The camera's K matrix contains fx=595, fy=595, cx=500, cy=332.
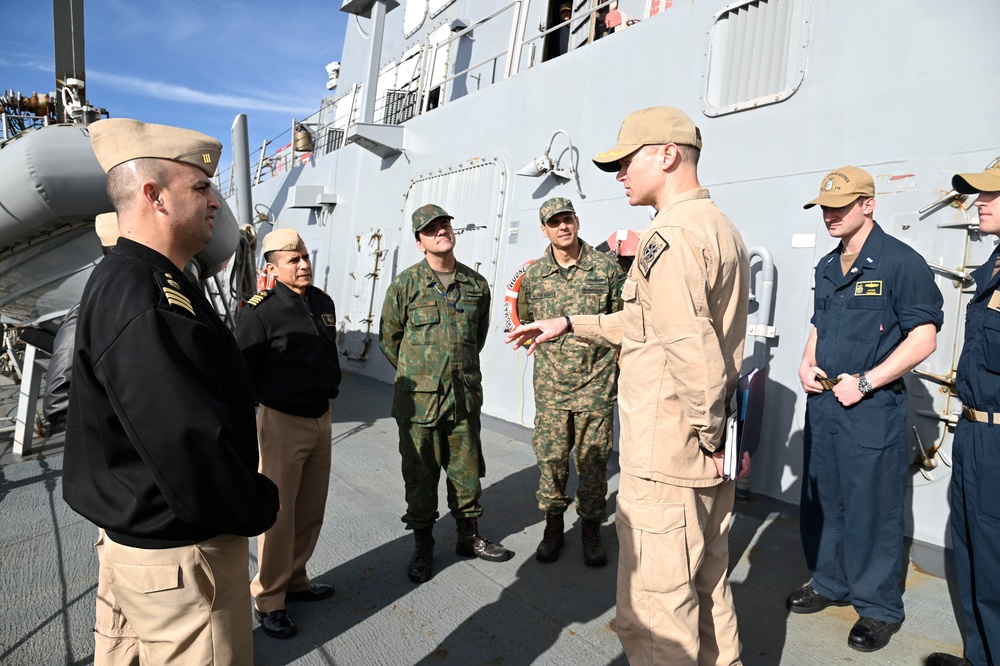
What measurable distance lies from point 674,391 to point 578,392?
144 centimetres

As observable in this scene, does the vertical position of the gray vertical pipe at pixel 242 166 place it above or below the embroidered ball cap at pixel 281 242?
above

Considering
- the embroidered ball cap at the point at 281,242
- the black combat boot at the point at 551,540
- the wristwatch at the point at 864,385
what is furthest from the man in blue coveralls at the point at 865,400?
the embroidered ball cap at the point at 281,242

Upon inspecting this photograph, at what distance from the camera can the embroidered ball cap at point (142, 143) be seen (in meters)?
1.25

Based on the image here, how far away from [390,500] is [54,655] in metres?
1.88

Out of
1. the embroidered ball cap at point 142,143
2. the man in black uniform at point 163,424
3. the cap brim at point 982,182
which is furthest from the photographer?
the cap brim at point 982,182

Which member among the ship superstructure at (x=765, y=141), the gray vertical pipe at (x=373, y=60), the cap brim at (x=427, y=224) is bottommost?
the cap brim at (x=427, y=224)

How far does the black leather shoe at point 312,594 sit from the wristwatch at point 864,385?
2.34 metres

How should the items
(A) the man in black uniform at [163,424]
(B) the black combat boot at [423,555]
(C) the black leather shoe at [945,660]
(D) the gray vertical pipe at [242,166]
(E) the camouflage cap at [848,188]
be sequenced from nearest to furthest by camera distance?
(A) the man in black uniform at [163,424]
(C) the black leather shoe at [945,660]
(E) the camouflage cap at [848,188]
(B) the black combat boot at [423,555]
(D) the gray vertical pipe at [242,166]

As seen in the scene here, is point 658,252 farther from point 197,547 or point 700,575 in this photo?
point 197,547

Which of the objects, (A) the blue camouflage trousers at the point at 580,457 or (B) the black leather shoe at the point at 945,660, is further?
(A) the blue camouflage trousers at the point at 580,457

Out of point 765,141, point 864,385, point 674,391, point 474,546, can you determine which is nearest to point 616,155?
point 674,391

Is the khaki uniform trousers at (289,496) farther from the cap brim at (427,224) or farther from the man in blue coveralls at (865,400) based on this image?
the man in blue coveralls at (865,400)

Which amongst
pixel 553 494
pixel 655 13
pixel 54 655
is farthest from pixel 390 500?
pixel 655 13

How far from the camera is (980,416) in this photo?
2061mm
